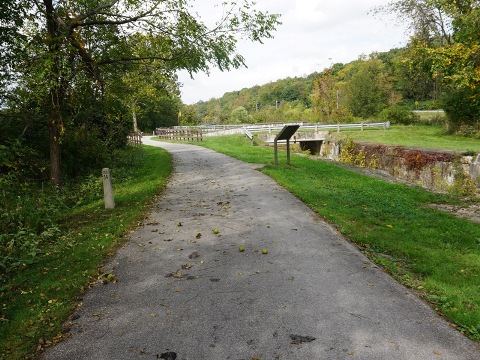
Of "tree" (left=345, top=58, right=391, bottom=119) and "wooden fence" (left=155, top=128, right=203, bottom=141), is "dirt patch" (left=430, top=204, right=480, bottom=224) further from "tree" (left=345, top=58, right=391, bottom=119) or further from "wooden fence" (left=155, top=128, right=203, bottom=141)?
"tree" (left=345, top=58, right=391, bottom=119)

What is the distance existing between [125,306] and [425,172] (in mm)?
14468

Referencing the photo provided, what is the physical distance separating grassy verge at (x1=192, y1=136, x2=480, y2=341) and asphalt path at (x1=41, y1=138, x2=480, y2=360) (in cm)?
24

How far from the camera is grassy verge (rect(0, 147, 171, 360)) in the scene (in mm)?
3480

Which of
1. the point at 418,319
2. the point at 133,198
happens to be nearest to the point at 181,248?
the point at 418,319

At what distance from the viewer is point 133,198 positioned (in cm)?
923

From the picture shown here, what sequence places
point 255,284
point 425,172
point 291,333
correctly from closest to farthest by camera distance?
point 291,333, point 255,284, point 425,172

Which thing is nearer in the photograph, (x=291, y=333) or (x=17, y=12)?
(x=291, y=333)

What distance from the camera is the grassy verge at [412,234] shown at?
4.01 metres

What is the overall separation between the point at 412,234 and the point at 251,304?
3611mm

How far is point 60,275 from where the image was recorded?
4812 mm

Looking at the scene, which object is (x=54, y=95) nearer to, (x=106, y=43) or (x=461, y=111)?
(x=106, y=43)

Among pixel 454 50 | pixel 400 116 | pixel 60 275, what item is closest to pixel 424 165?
pixel 454 50

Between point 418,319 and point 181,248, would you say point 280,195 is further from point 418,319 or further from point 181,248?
point 418,319

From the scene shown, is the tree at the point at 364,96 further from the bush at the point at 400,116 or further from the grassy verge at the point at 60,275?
the grassy verge at the point at 60,275
